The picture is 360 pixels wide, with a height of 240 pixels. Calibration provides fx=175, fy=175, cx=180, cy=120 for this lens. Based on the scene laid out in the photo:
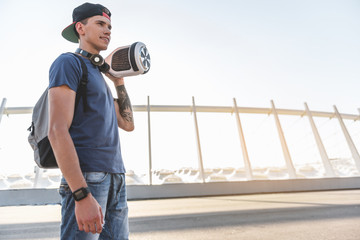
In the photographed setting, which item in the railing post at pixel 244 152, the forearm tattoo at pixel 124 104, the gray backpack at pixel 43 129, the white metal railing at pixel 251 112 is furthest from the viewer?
the white metal railing at pixel 251 112

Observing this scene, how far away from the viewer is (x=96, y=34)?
821 millimetres

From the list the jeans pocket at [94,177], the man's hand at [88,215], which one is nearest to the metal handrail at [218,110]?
the jeans pocket at [94,177]

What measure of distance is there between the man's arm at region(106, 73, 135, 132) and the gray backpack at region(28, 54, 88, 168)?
1.11ft

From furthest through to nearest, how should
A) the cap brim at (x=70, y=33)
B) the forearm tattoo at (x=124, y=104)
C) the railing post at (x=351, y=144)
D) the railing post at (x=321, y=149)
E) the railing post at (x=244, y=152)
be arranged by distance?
the railing post at (x=351, y=144) < the railing post at (x=321, y=149) < the railing post at (x=244, y=152) < the forearm tattoo at (x=124, y=104) < the cap brim at (x=70, y=33)

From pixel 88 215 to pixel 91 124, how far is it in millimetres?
306

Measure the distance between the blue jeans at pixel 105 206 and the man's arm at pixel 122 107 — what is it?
36cm

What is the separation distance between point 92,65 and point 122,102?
0.94 ft

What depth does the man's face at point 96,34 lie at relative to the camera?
82 centimetres

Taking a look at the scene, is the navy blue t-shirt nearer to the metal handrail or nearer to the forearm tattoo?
the forearm tattoo

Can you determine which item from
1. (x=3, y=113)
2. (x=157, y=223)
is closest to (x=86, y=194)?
(x=157, y=223)

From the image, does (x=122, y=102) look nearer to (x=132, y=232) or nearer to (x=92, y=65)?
(x=92, y=65)

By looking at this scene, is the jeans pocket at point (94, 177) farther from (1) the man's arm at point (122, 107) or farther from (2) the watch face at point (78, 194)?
(1) the man's arm at point (122, 107)

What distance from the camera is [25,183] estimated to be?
18.1ft

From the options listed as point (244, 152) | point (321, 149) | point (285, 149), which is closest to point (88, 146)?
point (244, 152)
